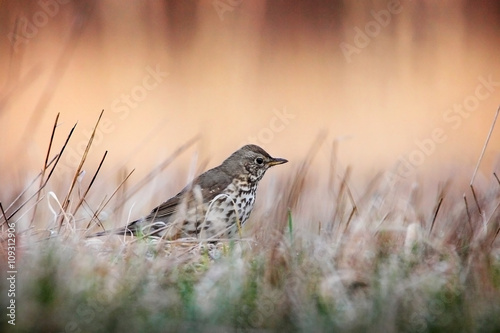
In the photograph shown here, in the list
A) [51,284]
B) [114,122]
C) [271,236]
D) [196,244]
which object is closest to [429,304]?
[271,236]

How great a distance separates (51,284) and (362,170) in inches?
186

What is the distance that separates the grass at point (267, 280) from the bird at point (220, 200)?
2.16ft

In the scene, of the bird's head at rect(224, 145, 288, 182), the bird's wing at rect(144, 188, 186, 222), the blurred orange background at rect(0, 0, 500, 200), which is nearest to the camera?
the bird's wing at rect(144, 188, 186, 222)

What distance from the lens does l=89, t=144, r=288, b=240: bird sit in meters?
4.40

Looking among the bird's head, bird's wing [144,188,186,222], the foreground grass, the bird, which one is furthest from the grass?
the bird's head

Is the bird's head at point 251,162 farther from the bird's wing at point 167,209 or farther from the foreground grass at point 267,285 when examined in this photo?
the foreground grass at point 267,285

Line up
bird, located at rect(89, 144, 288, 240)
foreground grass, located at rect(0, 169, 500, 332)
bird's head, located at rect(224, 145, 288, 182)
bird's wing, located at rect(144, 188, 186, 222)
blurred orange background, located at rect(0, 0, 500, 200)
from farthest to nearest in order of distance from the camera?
blurred orange background, located at rect(0, 0, 500, 200), bird's head, located at rect(224, 145, 288, 182), bird's wing, located at rect(144, 188, 186, 222), bird, located at rect(89, 144, 288, 240), foreground grass, located at rect(0, 169, 500, 332)

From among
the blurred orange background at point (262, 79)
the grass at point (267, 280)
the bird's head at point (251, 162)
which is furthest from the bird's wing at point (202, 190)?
the blurred orange background at point (262, 79)

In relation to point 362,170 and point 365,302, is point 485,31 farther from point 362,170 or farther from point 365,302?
point 365,302

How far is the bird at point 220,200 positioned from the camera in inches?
173

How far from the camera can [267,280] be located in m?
2.74

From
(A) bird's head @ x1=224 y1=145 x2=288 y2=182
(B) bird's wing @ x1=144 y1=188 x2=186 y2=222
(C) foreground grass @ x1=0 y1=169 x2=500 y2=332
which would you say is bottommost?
(C) foreground grass @ x1=0 y1=169 x2=500 y2=332

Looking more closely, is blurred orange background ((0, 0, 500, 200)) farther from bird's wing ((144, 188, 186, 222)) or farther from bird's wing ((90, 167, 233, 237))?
bird's wing ((144, 188, 186, 222))

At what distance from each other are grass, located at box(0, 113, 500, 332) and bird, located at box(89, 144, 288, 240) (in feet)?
2.16
